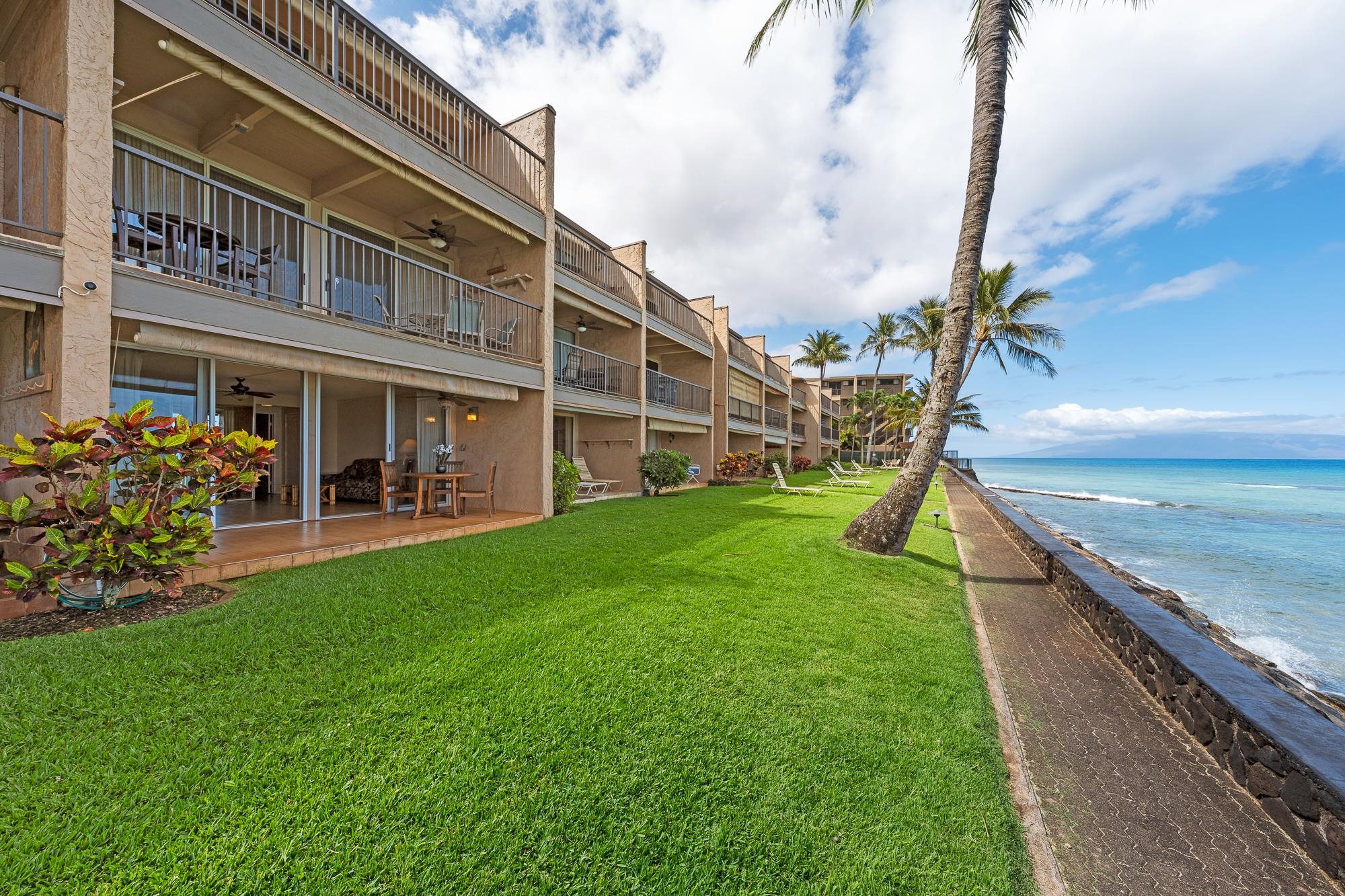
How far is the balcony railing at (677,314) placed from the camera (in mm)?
16812

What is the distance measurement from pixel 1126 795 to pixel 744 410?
22648mm

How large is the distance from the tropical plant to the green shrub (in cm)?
384

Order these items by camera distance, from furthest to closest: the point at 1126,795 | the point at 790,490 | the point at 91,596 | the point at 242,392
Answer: the point at 790,490 < the point at 242,392 < the point at 91,596 < the point at 1126,795

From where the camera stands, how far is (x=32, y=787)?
7.11ft

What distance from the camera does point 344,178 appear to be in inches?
321

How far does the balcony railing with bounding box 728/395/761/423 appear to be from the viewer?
23594mm

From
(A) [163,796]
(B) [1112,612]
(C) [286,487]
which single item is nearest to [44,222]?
(A) [163,796]

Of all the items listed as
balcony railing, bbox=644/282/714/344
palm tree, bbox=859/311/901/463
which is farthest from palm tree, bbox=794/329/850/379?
balcony railing, bbox=644/282/714/344

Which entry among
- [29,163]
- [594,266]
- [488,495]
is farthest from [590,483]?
[29,163]

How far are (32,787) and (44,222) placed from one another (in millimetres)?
4691

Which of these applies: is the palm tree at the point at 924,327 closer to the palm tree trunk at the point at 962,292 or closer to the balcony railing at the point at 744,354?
the balcony railing at the point at 744,354

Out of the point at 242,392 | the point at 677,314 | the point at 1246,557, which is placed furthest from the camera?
the point at 677,314

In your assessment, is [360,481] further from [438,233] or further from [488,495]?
[438,233]

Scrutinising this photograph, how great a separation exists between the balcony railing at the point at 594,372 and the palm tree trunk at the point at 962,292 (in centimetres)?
724
